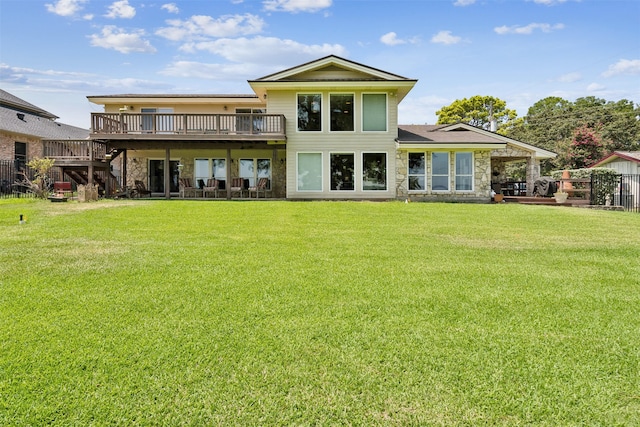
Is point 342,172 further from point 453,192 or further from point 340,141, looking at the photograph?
point 453,192

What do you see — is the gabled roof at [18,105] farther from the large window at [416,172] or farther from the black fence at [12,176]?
the large window at [416,172]

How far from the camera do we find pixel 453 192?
674 inches

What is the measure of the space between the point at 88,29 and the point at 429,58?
1637 cm

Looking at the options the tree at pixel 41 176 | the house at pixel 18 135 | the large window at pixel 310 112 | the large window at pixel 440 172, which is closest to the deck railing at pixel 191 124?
the large window at pixel 310 112

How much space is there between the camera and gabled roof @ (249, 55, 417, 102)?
16.6 metres

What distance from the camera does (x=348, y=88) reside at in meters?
17.0

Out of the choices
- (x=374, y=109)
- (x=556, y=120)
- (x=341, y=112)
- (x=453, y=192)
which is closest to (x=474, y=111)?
(x=556, y=120)

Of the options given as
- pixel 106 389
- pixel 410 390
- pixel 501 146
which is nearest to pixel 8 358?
pixel 106 389

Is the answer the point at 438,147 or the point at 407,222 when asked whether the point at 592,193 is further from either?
the point at 407,222

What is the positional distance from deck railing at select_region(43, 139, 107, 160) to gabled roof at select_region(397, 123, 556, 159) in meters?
12.8

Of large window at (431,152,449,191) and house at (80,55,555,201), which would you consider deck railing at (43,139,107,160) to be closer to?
house at (80,55,555,201)

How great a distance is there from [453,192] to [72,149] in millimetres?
16207

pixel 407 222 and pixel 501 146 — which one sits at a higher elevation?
pixel 501 146

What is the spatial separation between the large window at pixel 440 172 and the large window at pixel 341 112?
3951 millimetres
